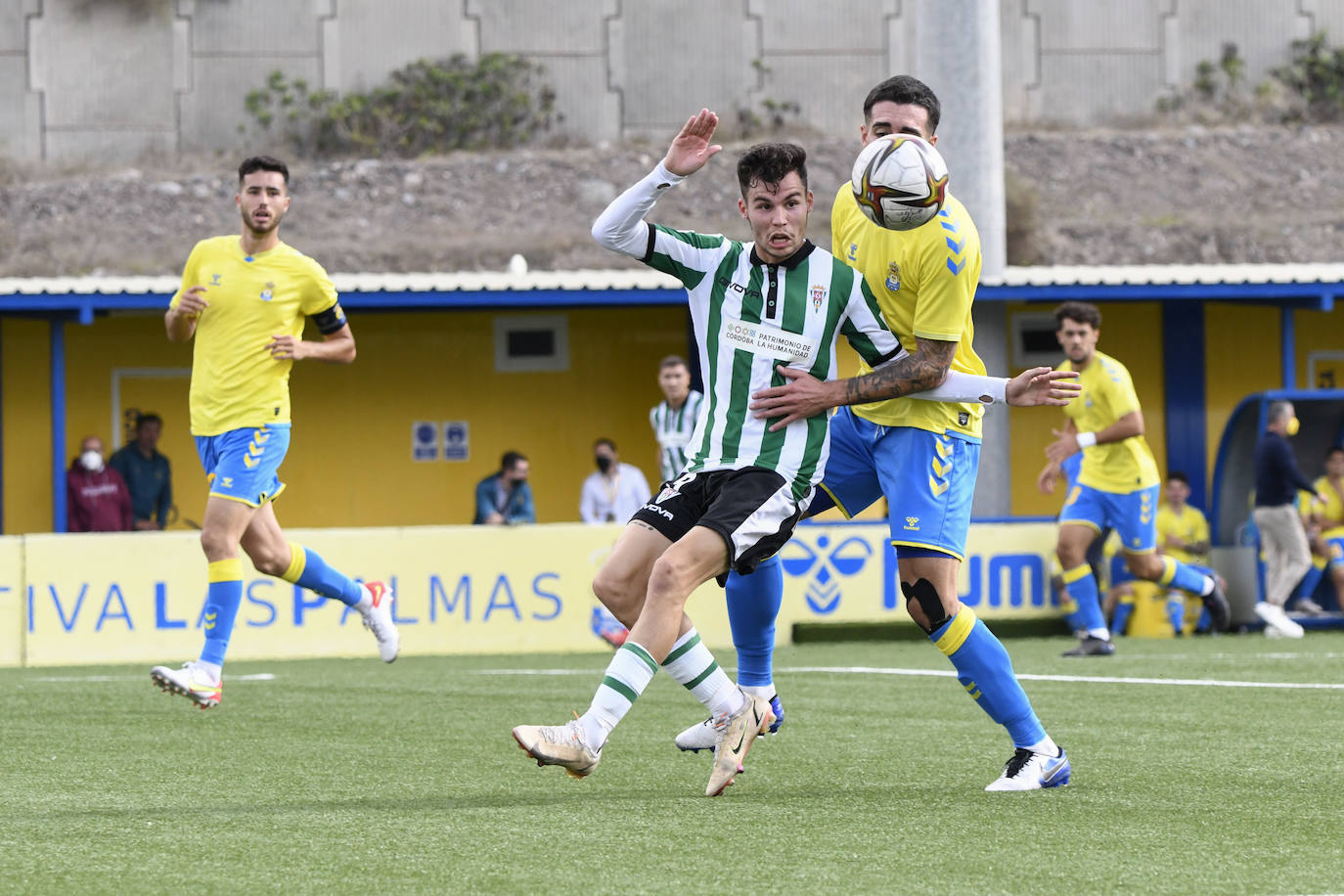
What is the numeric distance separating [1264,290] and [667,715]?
11.4 metres

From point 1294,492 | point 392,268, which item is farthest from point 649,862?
point 392,268

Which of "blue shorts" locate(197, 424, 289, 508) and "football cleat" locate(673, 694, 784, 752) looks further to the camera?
"blue shorts" locate(197, 424, 289, 508)

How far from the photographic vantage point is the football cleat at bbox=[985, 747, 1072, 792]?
5789 mm

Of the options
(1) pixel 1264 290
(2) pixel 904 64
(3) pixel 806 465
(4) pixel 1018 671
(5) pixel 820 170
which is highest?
(2) pixel 904 64

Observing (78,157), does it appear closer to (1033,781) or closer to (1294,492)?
(1294,492)

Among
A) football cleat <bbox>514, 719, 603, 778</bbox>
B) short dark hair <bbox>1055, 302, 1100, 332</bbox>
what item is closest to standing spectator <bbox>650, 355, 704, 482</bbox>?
short dark hair <bbox>1055, 302, 1100, 332</bbox>

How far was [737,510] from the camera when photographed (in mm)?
5668

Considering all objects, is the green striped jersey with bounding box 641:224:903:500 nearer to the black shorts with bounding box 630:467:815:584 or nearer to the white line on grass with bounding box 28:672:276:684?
the black shorts with bounding box 630:467:815:584

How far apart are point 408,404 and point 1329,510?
9.11m

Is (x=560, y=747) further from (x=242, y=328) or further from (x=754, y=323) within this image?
(x=242, y=328)

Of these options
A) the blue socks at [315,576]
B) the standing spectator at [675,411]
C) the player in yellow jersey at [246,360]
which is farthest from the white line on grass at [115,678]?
the standing spectator at [675,411]

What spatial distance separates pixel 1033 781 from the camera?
5.81m

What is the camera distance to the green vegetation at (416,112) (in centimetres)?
3775

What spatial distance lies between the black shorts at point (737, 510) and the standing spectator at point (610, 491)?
10.6m
